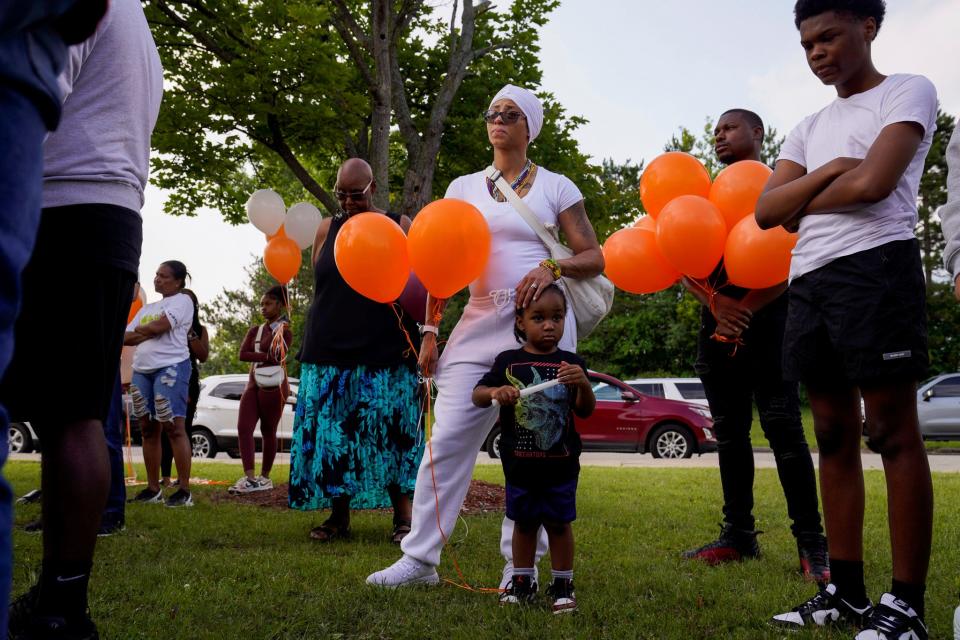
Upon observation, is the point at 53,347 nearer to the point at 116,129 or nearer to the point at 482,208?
the point at 116,129

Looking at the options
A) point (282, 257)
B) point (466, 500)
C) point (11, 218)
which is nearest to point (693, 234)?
point (11, 218)

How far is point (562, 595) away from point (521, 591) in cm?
19

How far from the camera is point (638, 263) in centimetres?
441

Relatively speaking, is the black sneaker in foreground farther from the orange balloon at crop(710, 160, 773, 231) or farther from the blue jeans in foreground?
the blue jeans in foreground

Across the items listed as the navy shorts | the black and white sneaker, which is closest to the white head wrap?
the navy shorts

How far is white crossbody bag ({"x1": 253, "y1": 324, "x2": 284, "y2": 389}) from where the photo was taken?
7.80 m

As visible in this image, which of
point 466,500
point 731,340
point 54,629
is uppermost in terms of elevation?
point 731,340

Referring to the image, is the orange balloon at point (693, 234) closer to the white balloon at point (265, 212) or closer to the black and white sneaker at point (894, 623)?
the black and white sneaker at point (894, 623)

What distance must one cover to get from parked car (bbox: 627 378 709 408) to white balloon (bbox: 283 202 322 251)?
11.7 metres

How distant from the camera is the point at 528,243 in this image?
3691 mm

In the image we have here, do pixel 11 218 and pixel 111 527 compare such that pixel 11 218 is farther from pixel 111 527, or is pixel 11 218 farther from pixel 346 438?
pixel 111 527

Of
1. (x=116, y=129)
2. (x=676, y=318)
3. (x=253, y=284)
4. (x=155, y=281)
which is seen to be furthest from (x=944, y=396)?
(x=253, y=284)

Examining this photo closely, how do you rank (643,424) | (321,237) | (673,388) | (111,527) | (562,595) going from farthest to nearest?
(673,388) → (643,424) → (321,237) → (111,527) → (562,595)

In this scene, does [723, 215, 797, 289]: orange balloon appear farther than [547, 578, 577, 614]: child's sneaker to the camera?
Yes
